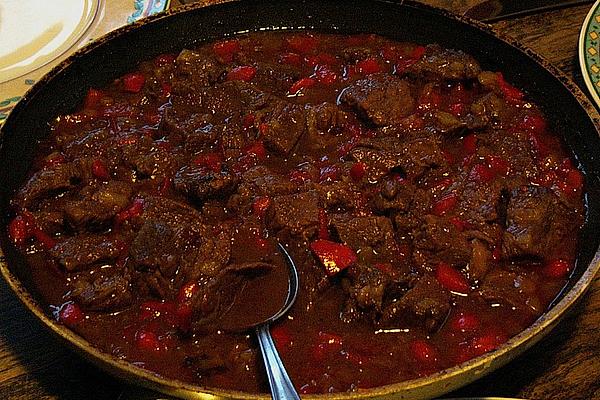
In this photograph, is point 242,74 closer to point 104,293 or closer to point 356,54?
point 356,54

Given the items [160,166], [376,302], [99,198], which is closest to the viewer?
[376,302]

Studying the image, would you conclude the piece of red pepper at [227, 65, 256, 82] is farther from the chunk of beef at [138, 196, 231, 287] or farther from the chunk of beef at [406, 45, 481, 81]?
the chunk of beef at [138, 196, 231, 287]

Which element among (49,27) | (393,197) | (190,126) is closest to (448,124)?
(393,197)

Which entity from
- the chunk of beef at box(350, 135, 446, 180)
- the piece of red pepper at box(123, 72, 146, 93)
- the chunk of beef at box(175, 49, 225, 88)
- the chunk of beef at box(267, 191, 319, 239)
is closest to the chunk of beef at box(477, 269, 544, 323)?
the chunk of beef at box(350, 135, 446, 180)

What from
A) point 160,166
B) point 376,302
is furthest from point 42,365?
point 376,302

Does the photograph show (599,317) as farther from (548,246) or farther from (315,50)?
(315,50)

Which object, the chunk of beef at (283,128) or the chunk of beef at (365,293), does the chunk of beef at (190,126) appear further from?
the chunk of beef at (365,293)
